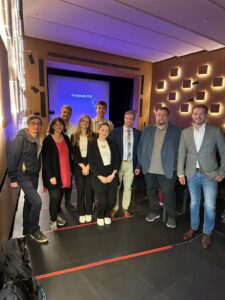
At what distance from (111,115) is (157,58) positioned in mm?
3419

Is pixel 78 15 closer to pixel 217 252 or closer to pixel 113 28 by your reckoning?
pixel 113 28

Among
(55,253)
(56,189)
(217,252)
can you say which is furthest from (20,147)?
(217,252)

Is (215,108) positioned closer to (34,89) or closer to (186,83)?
(186,83)

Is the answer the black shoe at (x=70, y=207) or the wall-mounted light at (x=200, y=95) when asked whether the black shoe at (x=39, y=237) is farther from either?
the wall-mounted light at (x=200, y=95)

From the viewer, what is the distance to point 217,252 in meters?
2.39

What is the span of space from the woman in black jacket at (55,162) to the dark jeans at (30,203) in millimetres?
189

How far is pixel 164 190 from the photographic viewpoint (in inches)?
113

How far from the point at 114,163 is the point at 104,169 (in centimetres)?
17

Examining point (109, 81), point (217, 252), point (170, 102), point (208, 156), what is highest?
point (109, 81)

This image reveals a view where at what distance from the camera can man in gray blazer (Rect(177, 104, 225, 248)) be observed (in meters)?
2.38

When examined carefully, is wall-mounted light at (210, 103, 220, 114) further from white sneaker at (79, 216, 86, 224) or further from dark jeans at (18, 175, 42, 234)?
dark jeans at (18, 175, 42, 234)

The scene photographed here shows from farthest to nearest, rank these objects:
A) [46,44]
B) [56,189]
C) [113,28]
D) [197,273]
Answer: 1. [46,44]
2. [113,28]
3. [56,189]
4. [197,273]

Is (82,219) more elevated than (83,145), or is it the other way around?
(83,145)

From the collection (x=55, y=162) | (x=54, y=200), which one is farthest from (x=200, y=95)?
(x=54, y=200)
